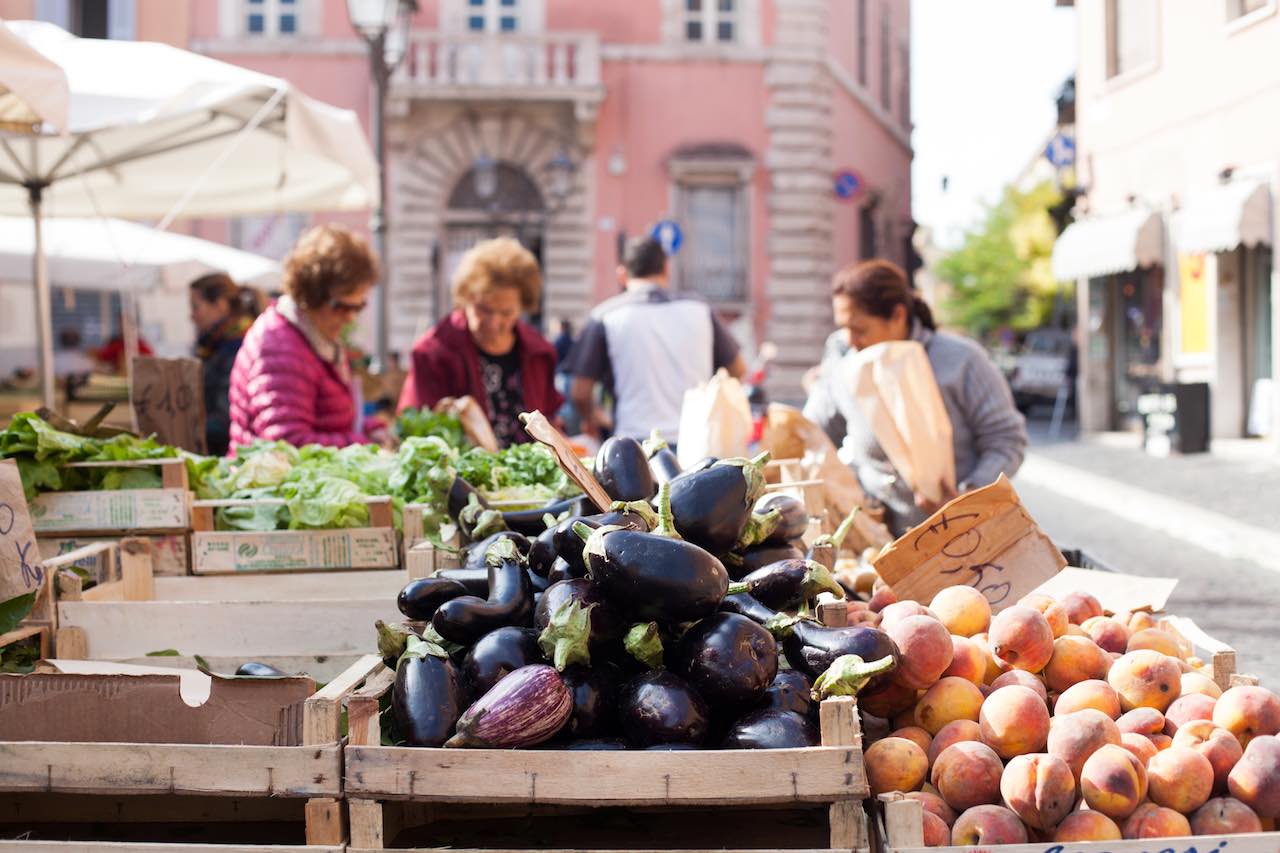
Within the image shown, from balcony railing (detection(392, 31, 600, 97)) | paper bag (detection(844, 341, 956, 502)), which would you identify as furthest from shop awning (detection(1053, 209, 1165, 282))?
paper bag (detection(844, 341, 956, 502))

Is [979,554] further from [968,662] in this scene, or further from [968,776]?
[968,776]

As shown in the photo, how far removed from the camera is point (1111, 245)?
729 inches

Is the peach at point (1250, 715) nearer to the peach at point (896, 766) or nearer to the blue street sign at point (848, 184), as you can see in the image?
the peach at point (896, 766)

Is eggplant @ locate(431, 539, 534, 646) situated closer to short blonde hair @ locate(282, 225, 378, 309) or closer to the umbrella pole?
short blonde hair @ locate(282, 225, 378, 309)

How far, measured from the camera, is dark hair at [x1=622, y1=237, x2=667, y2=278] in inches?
244

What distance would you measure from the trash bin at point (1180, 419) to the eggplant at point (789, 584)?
1396cm

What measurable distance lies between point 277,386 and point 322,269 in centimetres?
48

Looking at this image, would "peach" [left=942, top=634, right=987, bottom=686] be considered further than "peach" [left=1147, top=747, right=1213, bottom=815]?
Yes

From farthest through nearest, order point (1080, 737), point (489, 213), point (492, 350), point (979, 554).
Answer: point (489, 213), point (492, 350), point (979, 554), point (1080, 737)

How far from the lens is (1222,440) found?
16562 millimetres

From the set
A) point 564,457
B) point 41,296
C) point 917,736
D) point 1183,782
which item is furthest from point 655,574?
point 41,296

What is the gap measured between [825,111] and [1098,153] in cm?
635

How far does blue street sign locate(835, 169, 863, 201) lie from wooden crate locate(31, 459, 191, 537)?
73.3 ft

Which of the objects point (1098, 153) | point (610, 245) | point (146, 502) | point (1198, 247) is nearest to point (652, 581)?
point (146, 502)
